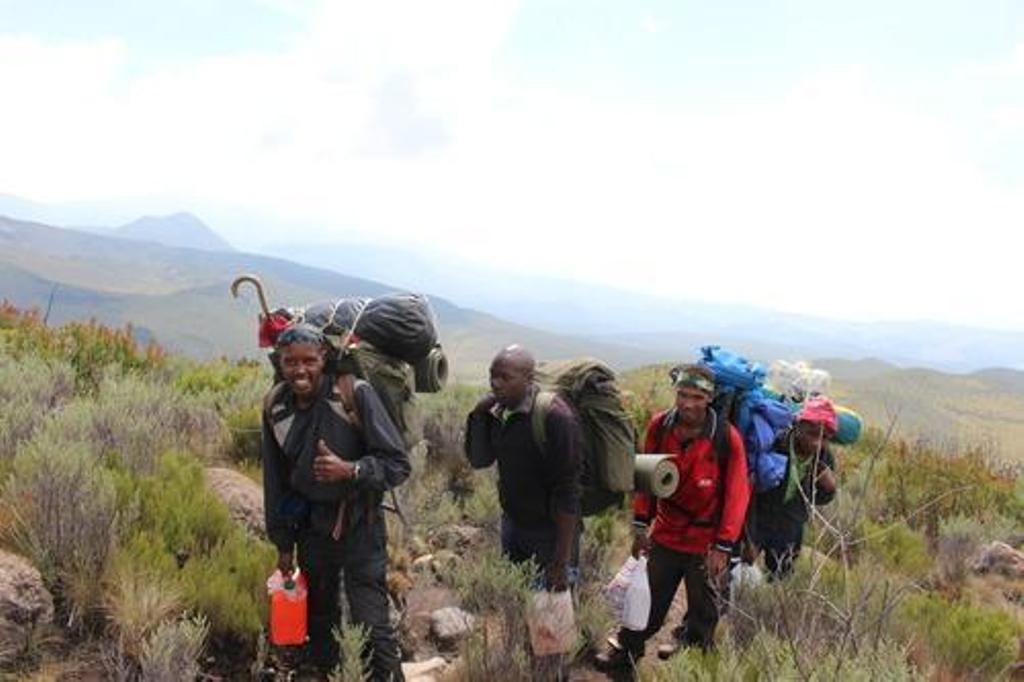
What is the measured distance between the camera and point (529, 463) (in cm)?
443

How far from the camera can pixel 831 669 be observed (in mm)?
2727

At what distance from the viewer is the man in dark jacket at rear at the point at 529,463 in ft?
13.9

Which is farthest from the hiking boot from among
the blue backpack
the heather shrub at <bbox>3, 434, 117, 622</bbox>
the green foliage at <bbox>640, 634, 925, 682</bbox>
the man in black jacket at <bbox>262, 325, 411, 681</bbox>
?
the heather shrub at <bbox>3, 434, 117, 622</bbox>

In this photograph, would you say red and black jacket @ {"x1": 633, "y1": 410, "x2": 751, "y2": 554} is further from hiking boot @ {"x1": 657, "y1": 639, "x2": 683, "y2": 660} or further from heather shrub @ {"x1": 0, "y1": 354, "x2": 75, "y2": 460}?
heather shrub @ {"x1": 0, "y1": 354, "x2": 75, "y2": 460}

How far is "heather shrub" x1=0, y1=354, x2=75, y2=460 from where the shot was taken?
232 inches

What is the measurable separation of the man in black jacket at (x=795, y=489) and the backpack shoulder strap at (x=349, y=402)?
110 inches

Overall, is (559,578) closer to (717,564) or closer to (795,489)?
(717,564)

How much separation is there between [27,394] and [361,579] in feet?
15.7

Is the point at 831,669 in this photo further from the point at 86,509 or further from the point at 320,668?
the point at 86,509

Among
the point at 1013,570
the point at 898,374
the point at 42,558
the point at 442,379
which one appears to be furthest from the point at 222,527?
the point at 898,374

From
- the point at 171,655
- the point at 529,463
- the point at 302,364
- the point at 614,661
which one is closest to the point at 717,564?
the point at 614,661

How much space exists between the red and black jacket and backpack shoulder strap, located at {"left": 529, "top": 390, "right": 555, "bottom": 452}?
1042mm

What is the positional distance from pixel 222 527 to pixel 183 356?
312 inches

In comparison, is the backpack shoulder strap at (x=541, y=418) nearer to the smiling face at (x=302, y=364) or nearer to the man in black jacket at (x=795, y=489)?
the smiling face at (x=302, y=364)
